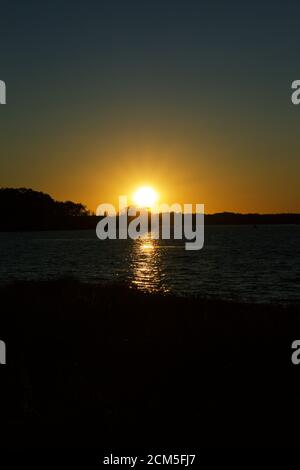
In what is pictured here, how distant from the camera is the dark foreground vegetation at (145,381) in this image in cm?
984

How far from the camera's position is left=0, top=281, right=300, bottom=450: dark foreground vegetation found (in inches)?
387

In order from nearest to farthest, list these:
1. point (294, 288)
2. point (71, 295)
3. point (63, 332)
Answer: point (63, 332) < point (71, 295) < point (294, 288)

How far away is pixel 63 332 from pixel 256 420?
26.3ft

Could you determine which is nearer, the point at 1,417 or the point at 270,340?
the point at 1,417

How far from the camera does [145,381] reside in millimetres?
12336

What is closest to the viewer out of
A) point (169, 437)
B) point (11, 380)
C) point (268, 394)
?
point (169, 437)

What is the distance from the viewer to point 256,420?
10.4m

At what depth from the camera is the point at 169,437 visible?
9.78 m
